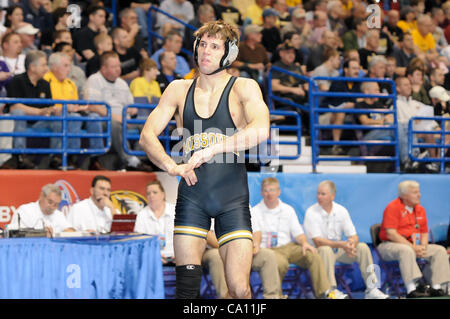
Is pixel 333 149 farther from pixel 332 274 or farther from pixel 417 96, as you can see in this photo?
pixel 332 274

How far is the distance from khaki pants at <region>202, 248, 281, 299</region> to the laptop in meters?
1.46

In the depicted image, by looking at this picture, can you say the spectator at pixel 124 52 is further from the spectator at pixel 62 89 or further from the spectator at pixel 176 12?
the spectator at pixel 176 12

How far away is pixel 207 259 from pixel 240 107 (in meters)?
4.56

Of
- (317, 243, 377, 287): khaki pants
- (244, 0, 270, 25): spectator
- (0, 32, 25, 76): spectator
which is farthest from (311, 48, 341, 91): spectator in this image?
(0, 32, 25, 76): spectator

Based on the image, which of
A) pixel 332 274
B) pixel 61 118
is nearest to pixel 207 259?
pixel 332 274

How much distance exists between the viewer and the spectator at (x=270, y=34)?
45.0 ft

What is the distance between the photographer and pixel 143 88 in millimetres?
11250

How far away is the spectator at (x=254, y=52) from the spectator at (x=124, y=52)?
1.86m

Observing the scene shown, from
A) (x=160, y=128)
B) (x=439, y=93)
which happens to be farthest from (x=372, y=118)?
(x=160, y=128)

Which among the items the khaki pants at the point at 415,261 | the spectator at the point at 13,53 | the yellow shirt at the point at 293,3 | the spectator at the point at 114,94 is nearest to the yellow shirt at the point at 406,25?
the yellow shirt at the point at 293,3

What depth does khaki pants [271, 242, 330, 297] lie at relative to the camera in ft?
32.2

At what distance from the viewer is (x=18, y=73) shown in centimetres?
1081

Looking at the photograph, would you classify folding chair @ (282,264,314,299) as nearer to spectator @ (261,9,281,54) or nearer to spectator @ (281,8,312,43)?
spectator @ (261,9,281,54)

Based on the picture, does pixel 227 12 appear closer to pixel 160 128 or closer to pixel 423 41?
pixel 423 41
